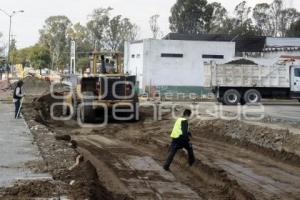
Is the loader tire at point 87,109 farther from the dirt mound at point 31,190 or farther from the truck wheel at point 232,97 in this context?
the dirt mound at point 31,190

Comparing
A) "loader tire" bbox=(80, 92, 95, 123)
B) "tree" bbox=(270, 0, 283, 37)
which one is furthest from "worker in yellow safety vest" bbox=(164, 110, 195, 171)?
"tree" bbox=(270, 0, 283, 37)

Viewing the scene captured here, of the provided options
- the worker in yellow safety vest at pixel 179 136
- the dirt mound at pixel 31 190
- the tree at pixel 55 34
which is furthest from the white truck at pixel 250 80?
the tree at pixel 55 34

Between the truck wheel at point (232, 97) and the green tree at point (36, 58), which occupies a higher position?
the green tree at point (36, 58)

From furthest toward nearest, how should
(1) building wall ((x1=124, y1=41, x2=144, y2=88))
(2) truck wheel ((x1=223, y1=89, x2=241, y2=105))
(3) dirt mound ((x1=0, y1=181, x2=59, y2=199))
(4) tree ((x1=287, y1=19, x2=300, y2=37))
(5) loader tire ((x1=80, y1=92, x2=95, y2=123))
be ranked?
(4) tree ((x1=287, y1=19, x2=300, y2=37)) → (1) building wall ((x1=124, y1=41, x2=144, y2=88)) → (2) truck wheel ((x1=223, y1=89, x2=241, y2=105)) → (5) loader tire ((x1=80, y1=92, x2=95, y2=123)) → (3) dirt mound ((x1=0, y1=181, x2=59, y2=199))

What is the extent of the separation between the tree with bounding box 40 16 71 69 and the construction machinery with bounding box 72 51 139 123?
83603mm

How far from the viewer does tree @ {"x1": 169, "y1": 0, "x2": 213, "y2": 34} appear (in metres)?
106

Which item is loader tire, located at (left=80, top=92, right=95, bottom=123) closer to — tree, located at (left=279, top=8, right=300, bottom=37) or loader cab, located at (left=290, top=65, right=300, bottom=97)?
loader cab, located at (left=290, top=65, right=300, bottom=97)

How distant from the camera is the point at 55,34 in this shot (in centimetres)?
11831

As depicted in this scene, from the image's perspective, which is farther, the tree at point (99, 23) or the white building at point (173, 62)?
the tree at point (99, 23)

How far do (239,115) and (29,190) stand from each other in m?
18.1

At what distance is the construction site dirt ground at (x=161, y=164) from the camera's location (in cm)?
1112

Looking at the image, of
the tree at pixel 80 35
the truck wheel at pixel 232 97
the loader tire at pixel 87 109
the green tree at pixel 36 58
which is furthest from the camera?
the tree at pixel 80 35

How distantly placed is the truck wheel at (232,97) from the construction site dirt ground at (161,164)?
1287cm

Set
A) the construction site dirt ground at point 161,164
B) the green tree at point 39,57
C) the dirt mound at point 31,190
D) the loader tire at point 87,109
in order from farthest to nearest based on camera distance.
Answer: the green tree at point 39,57 → the loader tire at point 87,109 → the construction site dirt ground at point 161,164 → the dirt mound at point 31,190
